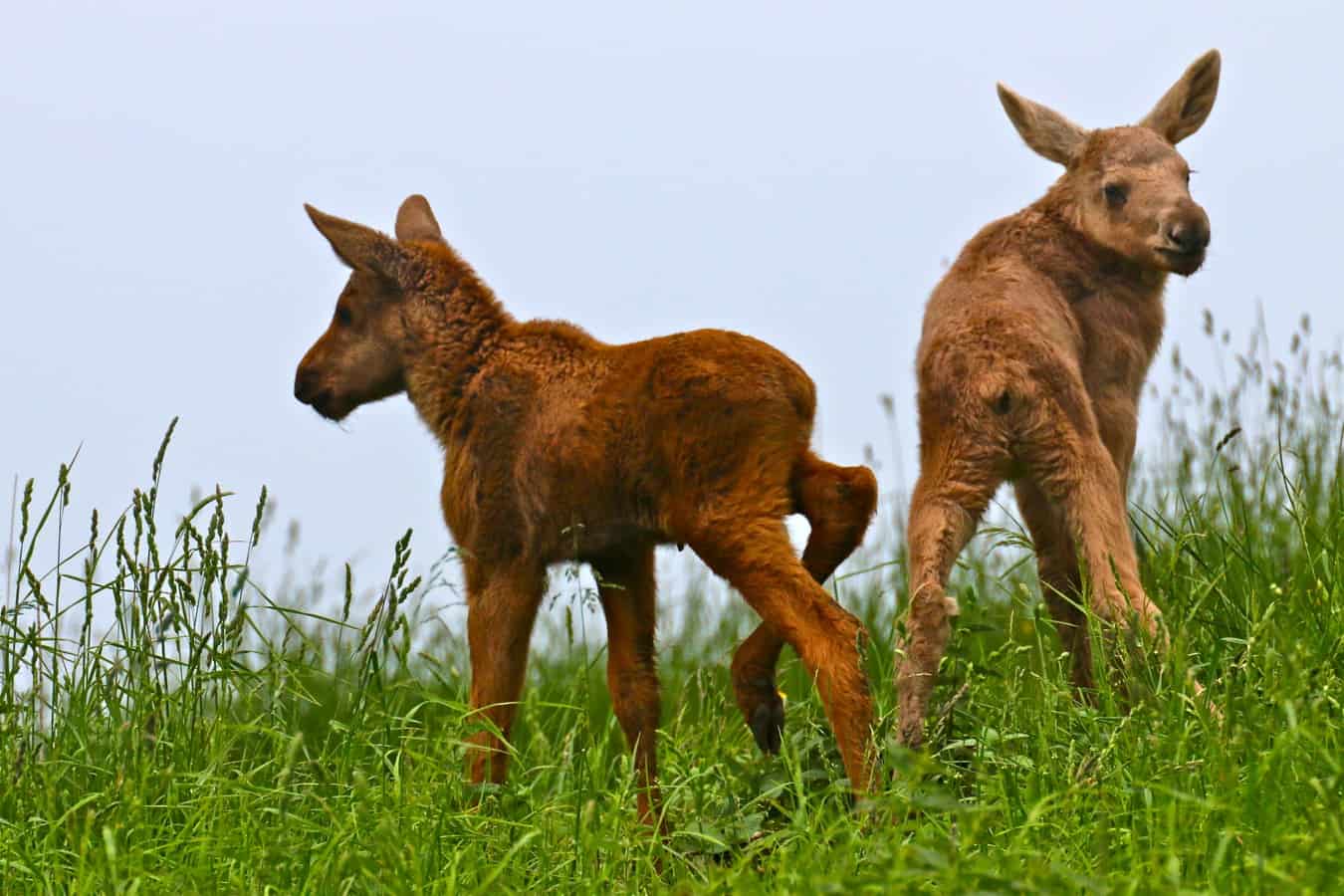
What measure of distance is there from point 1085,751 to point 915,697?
1.69ft

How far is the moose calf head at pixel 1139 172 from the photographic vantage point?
18.7ft

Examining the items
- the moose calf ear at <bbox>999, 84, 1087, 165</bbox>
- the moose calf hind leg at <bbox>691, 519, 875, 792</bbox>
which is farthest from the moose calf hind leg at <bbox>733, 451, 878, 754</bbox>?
the moose calf ear at <bbox>999, 84, 1087, 165</bbox>

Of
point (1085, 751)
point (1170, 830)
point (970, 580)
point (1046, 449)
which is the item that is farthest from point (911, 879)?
point (970, 580)

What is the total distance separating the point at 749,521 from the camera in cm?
530

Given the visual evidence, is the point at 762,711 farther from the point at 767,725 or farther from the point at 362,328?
the point at 362,328

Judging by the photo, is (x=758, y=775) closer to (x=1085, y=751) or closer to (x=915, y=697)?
(x=915, y=697)

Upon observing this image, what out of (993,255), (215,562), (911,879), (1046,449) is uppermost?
(993,255)

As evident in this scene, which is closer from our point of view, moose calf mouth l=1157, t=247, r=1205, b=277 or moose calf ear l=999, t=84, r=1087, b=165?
moose calf mouth l=1157, t=247, r=1205, b=277

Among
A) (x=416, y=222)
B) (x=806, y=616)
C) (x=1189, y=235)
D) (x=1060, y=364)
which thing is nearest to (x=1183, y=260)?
(x=1189, y=235)

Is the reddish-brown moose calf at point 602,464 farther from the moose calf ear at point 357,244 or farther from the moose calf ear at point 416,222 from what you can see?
the moose calf ear at point 416,222

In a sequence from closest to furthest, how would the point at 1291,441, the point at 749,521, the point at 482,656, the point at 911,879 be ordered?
1. the point at 911,879
2. the point at 749,521
3. the point at 482,656
4. the point at 1291,441

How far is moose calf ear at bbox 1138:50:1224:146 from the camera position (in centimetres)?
615

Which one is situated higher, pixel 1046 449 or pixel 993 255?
pixel 993 255

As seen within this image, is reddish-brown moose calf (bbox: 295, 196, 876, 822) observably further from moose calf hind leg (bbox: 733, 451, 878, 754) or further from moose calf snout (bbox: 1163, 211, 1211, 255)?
moose calf snout (bbox: 1163, 211, 1211, 255)
